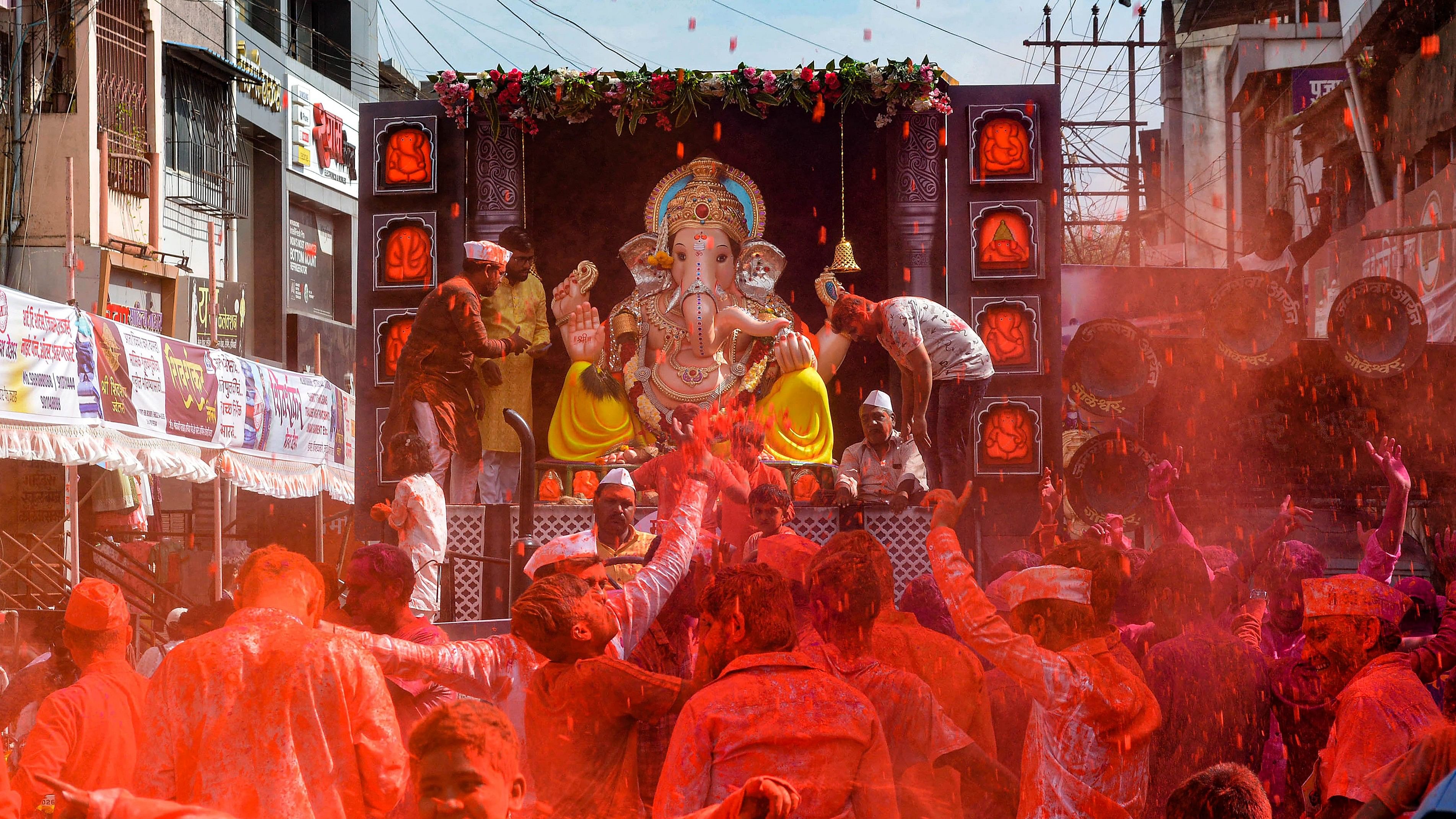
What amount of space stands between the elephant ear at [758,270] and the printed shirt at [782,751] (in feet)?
28.1

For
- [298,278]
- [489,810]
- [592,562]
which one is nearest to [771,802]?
[489,810]

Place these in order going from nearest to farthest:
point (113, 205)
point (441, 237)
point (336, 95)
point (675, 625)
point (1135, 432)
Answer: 1. point (675, 625)
2. point (441, 237)
3. point (1135, 432)
4. point (113, 205)
5. point (336, 95)

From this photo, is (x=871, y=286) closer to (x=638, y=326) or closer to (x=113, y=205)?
(x=638, y=326)

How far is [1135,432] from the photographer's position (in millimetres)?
13516

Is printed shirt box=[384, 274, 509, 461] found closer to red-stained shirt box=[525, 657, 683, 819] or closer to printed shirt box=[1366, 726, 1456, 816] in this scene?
red-stained shirt box=[525, 657, 683, 819]

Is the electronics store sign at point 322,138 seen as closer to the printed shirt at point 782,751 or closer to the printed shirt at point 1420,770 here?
the printed shirt at point 782,751

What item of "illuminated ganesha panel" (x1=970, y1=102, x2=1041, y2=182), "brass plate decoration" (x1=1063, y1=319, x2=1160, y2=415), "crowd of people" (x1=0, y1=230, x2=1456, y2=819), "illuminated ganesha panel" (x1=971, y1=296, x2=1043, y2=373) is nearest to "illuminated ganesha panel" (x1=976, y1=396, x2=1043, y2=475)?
"illuminated ganesha panel" (x1=971, y1=296, x2=1043, y2=373)

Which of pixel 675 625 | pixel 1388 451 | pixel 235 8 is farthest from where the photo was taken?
pixel 235 8

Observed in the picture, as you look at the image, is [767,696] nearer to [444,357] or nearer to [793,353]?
[444,357]

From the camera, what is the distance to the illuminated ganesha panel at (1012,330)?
9922 millimetres

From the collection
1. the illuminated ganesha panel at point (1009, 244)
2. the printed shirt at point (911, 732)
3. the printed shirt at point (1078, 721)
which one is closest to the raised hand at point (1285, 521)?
the printed shirt at point (1078, 721)

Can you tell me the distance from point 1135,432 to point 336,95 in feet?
61.5

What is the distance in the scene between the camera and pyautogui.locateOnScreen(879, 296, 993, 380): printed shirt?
9172 millimetres

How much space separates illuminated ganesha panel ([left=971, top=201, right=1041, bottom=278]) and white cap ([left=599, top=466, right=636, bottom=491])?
5042 mm
